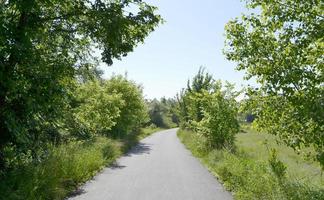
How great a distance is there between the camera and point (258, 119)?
8.91 metres

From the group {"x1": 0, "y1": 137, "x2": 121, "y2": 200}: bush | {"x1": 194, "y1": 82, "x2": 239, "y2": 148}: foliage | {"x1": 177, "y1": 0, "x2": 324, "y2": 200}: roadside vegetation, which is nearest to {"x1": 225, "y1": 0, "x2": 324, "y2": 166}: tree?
{"x1": 177, "y1": 0, "x2": 324, "y2": 200}: roadside vegetation

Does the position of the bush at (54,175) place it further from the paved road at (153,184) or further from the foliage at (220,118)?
the foliage at (220,118)

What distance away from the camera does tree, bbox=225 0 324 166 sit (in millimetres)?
7637

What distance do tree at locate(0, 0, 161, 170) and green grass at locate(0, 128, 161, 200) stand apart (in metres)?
0.63

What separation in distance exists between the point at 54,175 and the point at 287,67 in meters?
6.57

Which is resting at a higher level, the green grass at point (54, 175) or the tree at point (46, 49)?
the tree at point (46, 49)

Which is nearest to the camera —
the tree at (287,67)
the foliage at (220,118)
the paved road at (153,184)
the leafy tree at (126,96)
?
the tree at (287,67)

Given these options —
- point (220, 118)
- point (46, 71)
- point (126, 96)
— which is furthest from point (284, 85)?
point (126, 96)

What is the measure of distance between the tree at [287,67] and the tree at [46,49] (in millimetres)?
2817

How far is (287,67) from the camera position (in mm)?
7902

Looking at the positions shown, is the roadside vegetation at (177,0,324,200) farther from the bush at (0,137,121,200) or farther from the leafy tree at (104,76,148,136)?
the leafy tree at (104,76,148,136)

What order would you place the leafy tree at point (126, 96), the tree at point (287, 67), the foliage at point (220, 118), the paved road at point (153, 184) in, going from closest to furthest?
the tree at point (287, 67) < the paved road at point (153, 184) < the foliage at point (220, 118) < the leafy tree at point (126, 96)

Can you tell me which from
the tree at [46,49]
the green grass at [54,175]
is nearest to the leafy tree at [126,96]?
the green grass at [54,175]

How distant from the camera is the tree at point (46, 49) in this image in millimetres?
8102
